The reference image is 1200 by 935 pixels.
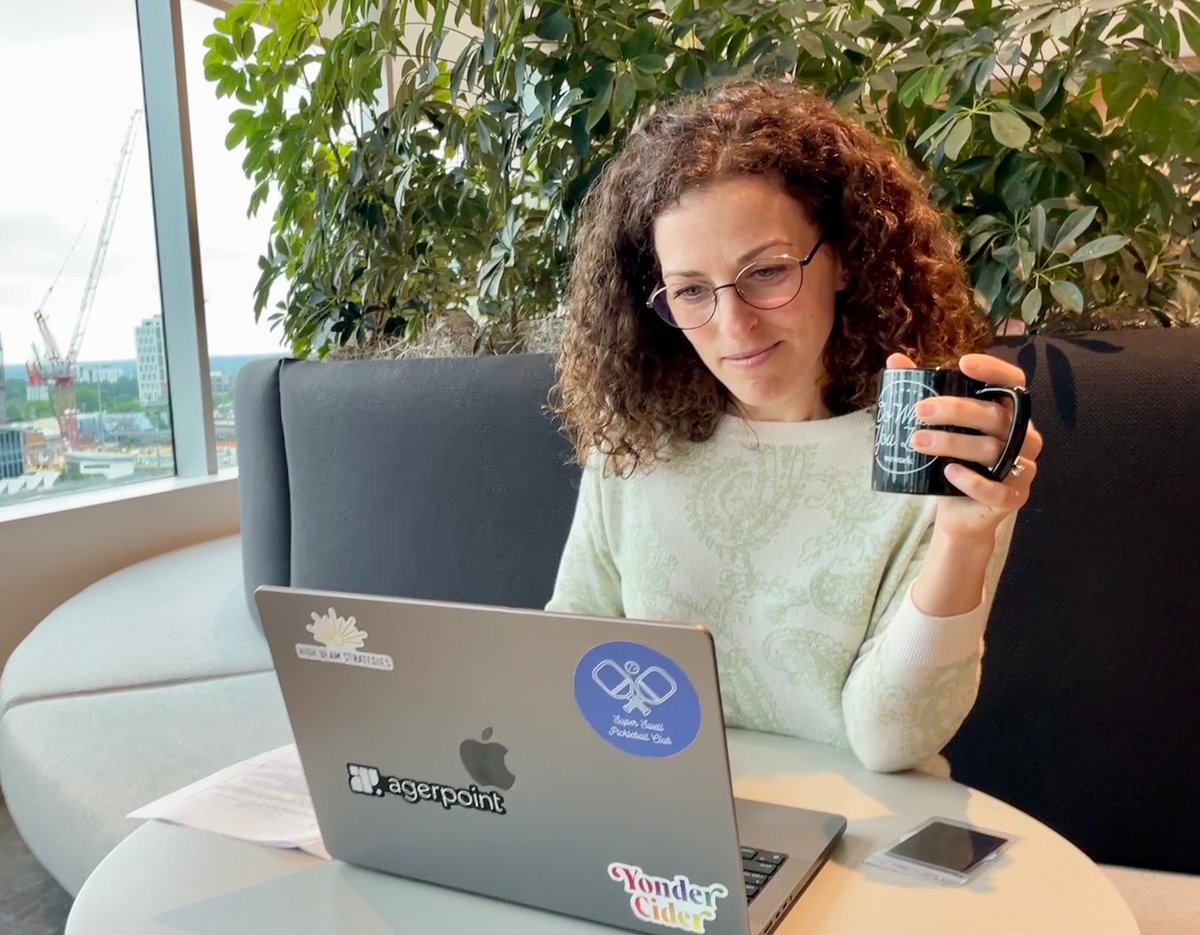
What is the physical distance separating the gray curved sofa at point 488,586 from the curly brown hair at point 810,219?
277 mm

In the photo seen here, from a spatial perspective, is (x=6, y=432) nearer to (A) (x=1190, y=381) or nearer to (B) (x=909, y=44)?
(B) (x=909, y=44)

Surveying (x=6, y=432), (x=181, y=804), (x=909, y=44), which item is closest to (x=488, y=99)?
(x=909, y=44)

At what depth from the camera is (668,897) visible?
64 centimetres

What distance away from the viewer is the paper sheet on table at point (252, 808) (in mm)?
845

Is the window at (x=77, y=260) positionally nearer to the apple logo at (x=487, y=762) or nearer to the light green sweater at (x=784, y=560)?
the light green sweater at (x=784, y=560)

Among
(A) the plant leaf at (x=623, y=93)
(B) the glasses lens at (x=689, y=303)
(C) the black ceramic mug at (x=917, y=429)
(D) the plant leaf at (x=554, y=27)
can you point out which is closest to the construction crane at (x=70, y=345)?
Answer: (D) the plant leaf at (x=554, y=27)

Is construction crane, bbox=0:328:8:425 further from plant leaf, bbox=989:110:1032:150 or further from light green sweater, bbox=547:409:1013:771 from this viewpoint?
plant leaf, bbox=989:110:1032:150

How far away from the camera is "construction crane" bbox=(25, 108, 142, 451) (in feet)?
9.33

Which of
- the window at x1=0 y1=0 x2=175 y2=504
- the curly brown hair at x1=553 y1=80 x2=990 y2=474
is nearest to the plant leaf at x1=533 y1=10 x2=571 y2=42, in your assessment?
the curly brown hair at x1=553 y1=80 x2=990 y2=474

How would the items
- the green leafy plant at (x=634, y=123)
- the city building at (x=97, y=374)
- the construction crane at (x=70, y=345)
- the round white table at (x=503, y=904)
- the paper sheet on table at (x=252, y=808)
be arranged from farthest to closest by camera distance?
the city building at (x=97, y=374) → the construction crane at (x=70, y=345) → the green leafy plant at (x=634, y=123) → the paper sheet on table at (x=252, y=808) → the round white table at (x=503, y=904)

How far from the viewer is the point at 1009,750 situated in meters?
1.45

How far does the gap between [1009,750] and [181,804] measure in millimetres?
1134

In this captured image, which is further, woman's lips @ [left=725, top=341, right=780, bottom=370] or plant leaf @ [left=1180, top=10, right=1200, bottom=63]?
plant leaf @ [left=1180, top=10, right=1200, bottom=63]

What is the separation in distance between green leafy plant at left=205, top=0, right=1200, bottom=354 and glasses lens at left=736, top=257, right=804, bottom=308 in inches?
16.9
